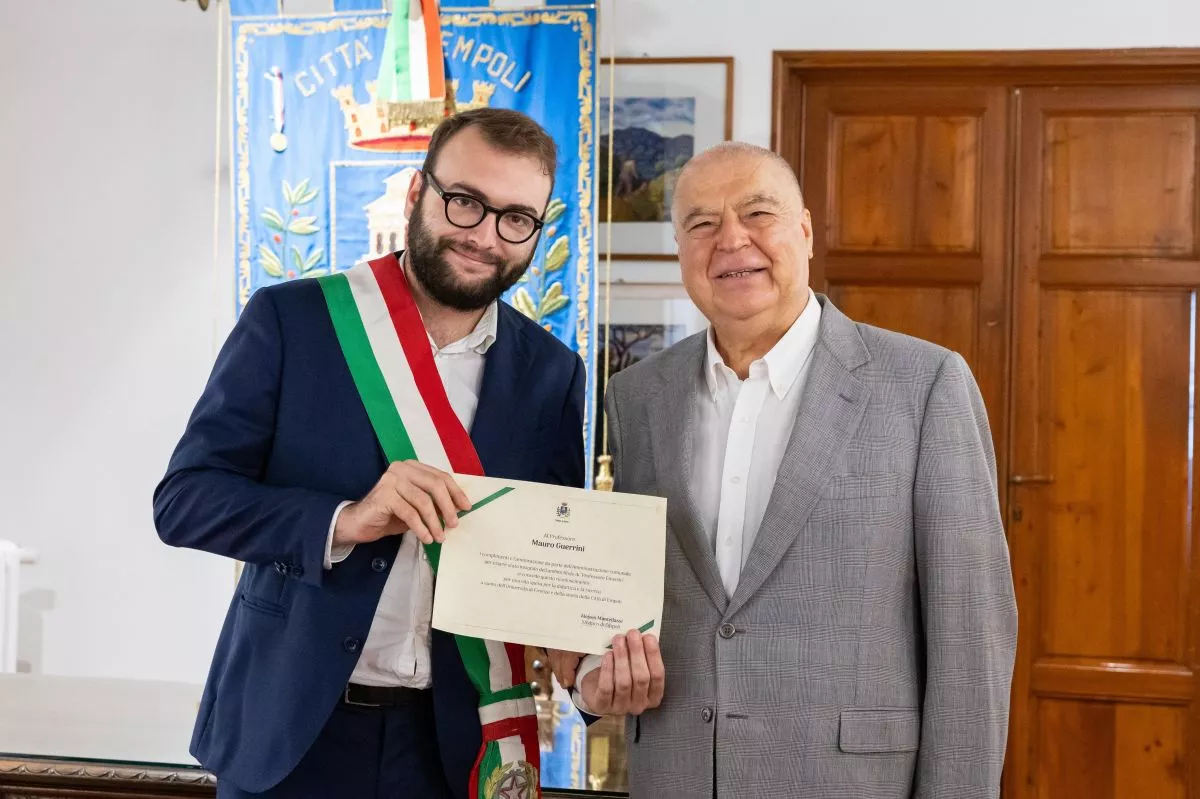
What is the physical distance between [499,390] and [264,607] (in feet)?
1.39

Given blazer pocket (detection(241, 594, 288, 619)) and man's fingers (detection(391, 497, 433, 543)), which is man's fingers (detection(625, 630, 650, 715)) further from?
blazer pocket (detection(241, 594, 288, 619))

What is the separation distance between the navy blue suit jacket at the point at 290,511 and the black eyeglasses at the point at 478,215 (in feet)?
0.56

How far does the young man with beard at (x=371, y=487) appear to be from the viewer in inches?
53.2

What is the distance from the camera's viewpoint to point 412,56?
316 centimetres

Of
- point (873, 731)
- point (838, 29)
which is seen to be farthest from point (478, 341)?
point (838, 29)

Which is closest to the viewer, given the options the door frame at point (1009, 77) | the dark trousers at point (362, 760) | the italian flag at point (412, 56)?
the dark trousers at point (362, 760)

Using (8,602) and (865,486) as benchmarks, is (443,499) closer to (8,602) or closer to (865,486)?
(865,486)

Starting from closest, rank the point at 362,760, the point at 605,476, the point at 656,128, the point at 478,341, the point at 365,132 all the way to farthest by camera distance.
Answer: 1. the point at 362,760
2. the point at 478,341
3. the point at 605,476
4. the point at 365,132
5. the point at 656,128

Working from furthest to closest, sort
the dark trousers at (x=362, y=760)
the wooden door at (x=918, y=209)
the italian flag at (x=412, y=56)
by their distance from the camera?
the wooden door at (x=918, y=209) → the italian flag at (x=412, y=56) → the dark trousers at (x=362, y=760)

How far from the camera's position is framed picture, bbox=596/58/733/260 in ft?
11.2

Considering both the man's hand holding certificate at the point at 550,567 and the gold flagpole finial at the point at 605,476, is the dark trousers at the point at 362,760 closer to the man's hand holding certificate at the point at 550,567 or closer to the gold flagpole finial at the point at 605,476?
the man's hand holding certificate at the point at 550,567

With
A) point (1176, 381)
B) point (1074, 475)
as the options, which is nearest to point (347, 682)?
point (1074, 475)

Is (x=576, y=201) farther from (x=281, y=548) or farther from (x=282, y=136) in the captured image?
(x=281, y=548)

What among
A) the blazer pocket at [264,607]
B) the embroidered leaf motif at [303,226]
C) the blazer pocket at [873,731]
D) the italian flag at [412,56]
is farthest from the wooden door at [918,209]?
the blazer pocket at [264,607]
